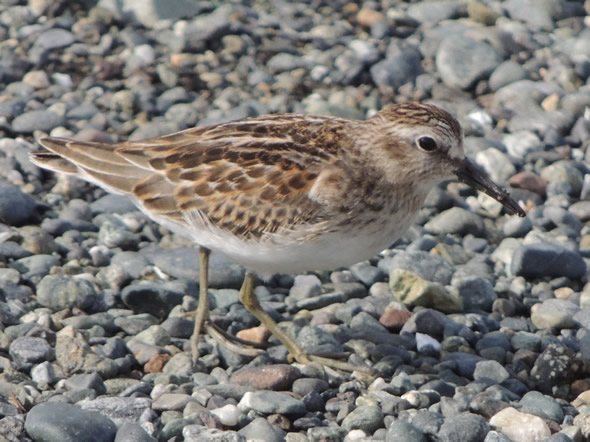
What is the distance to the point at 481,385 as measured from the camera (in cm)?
726

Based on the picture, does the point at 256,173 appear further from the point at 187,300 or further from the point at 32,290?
the point at 32,290

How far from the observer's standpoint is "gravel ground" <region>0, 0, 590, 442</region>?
6773mm

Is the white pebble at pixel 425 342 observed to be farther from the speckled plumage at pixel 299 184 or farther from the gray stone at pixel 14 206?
the gray stone at pixel 14 206

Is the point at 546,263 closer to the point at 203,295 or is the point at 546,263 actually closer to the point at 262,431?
the point at 203,295

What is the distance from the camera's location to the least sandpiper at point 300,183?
23.2ft

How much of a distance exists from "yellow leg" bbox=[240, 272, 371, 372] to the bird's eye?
1.68 meters

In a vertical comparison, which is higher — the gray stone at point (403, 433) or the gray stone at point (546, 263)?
the gray stone at point (403, 433)

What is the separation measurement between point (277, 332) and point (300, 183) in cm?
128

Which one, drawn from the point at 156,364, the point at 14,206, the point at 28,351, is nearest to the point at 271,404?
the point at 156,364

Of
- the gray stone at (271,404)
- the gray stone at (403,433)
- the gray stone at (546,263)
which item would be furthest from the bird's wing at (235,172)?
the gray stone at (546,263)

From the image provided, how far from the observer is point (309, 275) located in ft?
29.3

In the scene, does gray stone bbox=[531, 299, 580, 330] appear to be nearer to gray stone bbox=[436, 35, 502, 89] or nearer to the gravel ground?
the gravel ground

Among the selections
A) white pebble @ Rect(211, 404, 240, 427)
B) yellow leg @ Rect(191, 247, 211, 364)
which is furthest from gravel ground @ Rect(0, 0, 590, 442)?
yellow leg @ Rect(191, 247, 211, 364)

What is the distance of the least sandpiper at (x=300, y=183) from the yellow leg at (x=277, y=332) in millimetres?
12
